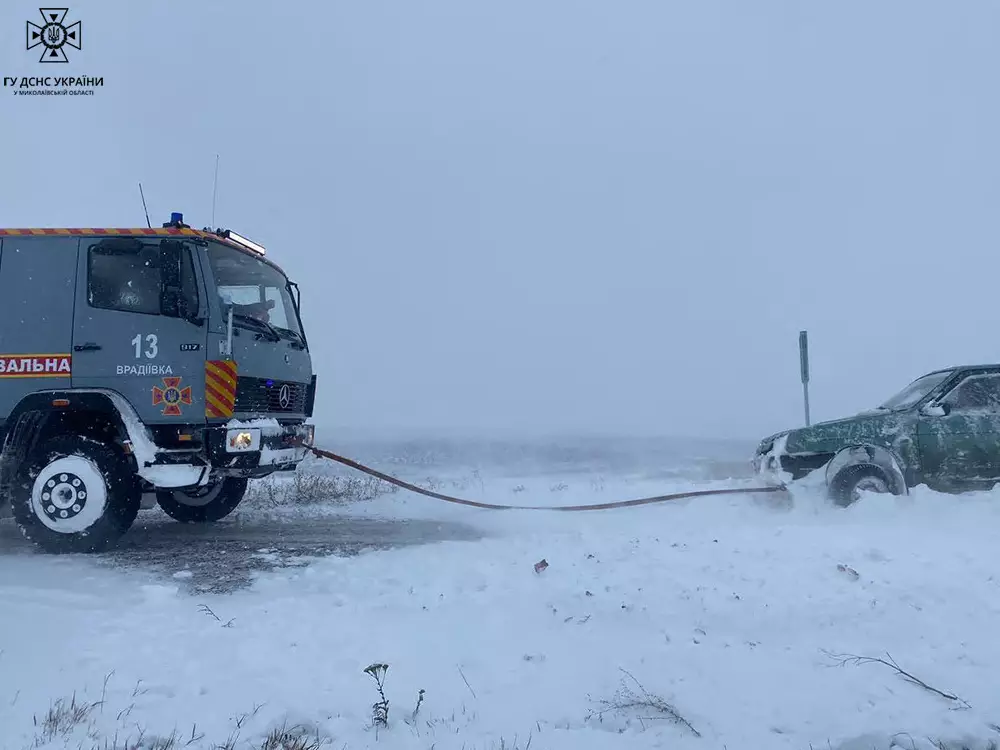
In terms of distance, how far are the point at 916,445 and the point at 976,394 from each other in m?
1.02

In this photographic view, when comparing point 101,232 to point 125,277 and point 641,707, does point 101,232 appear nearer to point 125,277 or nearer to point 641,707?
point 125,277

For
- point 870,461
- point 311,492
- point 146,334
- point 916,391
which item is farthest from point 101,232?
point 916,391

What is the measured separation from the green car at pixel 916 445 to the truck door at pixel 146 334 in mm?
6527

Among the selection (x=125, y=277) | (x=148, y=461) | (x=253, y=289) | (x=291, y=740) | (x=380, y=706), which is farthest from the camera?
(x=253, y=289)

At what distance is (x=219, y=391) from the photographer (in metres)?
6.12

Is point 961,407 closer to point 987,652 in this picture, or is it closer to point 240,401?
point 987,652

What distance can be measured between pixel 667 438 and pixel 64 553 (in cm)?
2182

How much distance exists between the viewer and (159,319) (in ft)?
20.5

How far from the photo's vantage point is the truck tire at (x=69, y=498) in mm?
6086

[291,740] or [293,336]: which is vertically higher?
[293,336]

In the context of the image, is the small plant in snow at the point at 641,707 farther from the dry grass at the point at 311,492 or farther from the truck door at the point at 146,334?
the dry grass at the point at 311,492

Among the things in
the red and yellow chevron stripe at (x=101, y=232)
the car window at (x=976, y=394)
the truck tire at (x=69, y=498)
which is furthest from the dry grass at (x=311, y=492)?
the car window at (x=976, y=394)

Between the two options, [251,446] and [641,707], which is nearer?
[641,707]

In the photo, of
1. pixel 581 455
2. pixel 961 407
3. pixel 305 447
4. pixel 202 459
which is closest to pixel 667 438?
pixel 581 455
